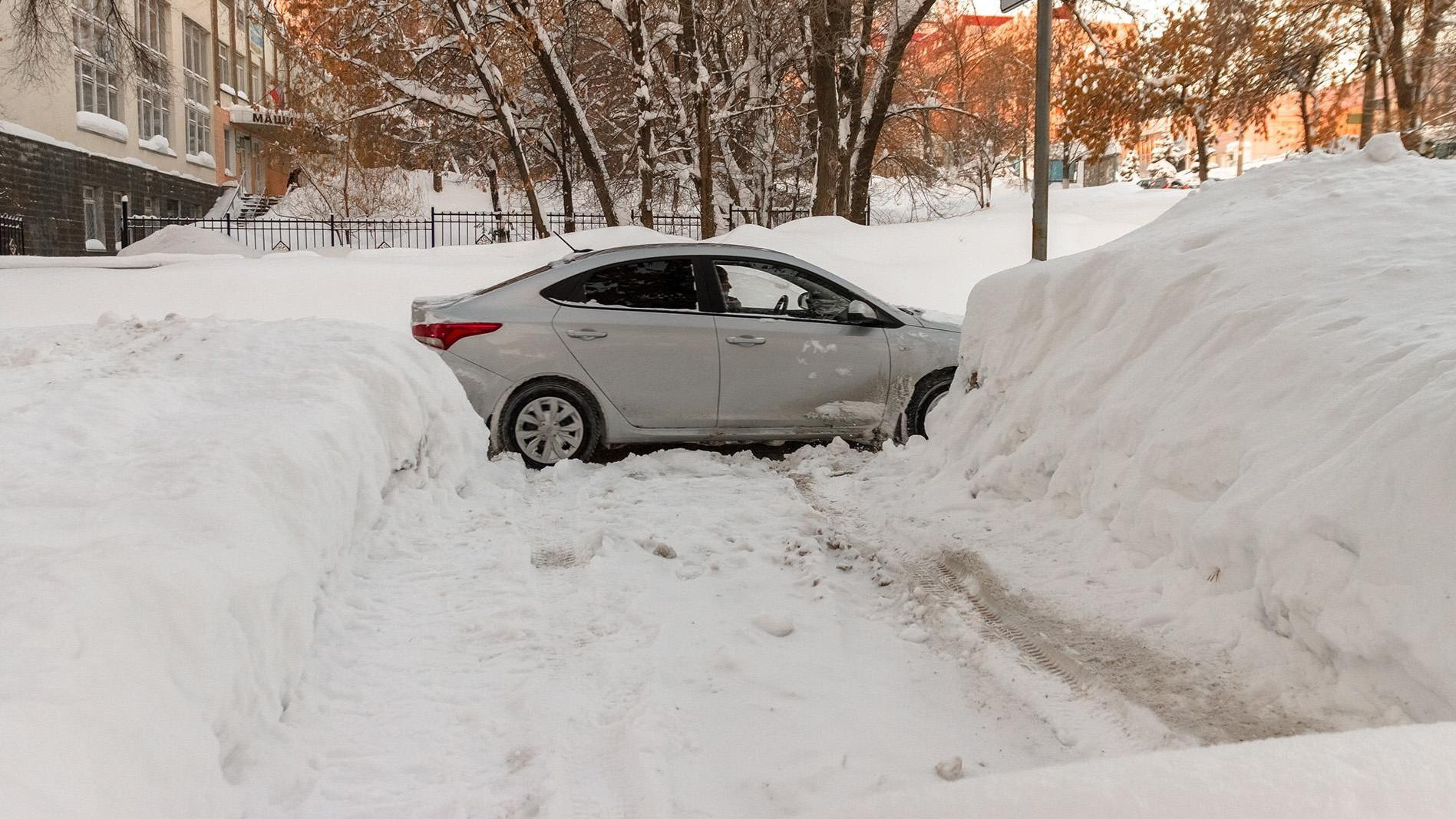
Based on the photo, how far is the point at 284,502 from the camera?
3924mm

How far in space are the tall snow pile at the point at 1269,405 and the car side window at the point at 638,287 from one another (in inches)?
86.2

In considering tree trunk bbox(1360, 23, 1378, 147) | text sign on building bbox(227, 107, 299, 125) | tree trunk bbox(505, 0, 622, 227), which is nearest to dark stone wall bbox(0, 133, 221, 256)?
text sign on building bbox(227, 107, 299, 125)

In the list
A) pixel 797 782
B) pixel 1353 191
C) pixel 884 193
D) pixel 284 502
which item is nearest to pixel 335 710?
pixel 284 502

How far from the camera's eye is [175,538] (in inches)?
123

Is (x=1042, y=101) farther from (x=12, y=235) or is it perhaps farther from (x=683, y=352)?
(x=12, y=235)

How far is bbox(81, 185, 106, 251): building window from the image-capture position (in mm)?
29094

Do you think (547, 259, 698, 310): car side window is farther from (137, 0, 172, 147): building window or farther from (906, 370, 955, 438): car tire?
(137, 0, 172, 147): building window

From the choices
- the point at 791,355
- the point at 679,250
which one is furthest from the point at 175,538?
the point at 679,250

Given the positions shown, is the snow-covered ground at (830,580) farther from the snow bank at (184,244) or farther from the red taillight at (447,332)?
the snow bank at (184,244)

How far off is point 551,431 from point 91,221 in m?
28.4

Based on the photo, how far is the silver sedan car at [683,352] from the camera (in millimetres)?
7453

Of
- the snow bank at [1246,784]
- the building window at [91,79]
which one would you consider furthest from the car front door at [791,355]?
the building window at [91,79]

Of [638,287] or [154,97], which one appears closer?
[638,287]

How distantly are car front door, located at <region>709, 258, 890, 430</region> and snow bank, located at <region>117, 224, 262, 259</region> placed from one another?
17.4 meters
